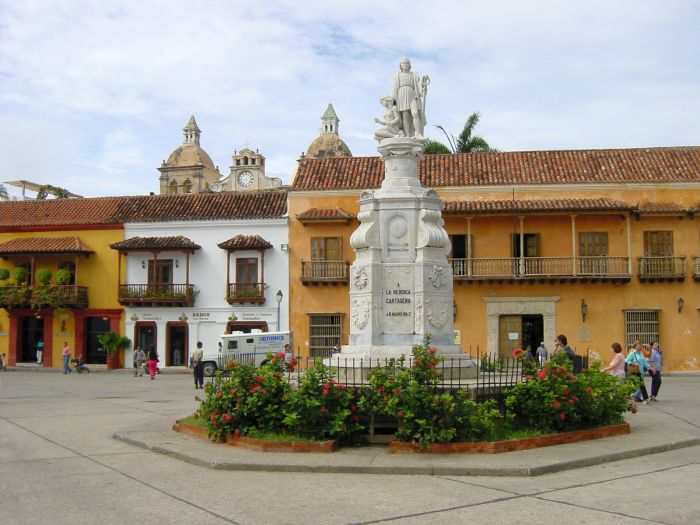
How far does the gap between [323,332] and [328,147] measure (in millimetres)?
50617

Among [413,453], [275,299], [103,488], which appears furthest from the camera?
[275,299]

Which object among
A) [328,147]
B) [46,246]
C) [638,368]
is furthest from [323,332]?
[328,147]

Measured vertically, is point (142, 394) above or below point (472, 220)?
below

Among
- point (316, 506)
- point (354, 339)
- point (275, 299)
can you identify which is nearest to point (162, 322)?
point (275, 299)

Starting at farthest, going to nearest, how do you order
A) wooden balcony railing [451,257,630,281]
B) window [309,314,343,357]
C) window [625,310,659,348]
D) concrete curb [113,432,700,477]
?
window [309,314,343,357]
window [625,310,659,348]
wooden balcony railing [451,257,630,281]
concrete curb [113,432,700,477]

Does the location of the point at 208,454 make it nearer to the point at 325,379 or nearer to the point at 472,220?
the point at 325,379

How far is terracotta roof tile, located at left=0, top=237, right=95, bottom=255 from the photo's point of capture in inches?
1388

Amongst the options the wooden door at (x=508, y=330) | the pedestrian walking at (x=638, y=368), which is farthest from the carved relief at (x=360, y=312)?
the wooden door at (x=508, y=330)

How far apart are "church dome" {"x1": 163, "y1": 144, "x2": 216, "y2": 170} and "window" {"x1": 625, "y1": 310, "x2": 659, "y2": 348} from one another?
6041 centimetres

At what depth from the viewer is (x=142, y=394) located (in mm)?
21391

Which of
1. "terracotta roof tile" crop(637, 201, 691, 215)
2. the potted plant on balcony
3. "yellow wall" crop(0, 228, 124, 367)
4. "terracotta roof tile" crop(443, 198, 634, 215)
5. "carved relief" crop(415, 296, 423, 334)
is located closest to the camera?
"carved relief" crop(415, 296, 423, 334)

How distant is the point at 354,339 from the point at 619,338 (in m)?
20.7

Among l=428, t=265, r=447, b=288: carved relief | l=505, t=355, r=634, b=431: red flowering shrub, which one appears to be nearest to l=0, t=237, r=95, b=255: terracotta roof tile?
l=428, t=265, r=447, b=288: carved relief

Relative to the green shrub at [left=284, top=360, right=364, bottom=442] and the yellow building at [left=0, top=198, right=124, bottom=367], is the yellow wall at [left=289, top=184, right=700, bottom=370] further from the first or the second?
the green shrub at [left=284, top=360, right=364, bottom=442]
